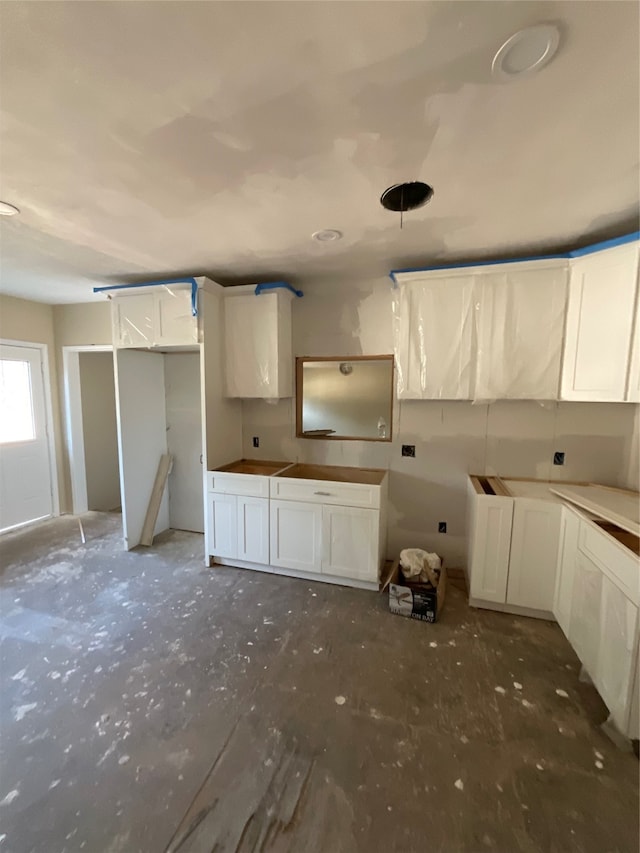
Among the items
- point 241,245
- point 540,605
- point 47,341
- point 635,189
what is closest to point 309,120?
point 241,245

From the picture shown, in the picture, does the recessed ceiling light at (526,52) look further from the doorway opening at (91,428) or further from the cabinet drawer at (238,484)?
the doorway opening at (91,428)

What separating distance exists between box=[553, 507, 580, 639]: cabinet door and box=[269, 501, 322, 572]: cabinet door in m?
1.65

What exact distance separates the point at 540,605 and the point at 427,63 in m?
2.91

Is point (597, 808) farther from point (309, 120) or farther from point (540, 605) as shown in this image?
point (309, 120)

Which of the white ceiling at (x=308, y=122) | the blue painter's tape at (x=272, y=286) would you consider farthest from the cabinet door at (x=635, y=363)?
the blue painter's tape at (x=272, y=286)

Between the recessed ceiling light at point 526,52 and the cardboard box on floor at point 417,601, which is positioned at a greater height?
the recessed ceiling light at point 526,52

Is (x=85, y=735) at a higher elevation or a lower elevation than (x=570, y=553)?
lower

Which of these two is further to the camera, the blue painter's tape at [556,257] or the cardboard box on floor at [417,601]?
the cardboard box on floor at [417,601]

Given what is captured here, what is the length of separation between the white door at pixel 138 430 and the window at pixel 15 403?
4.86 feet

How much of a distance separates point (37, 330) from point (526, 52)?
484 cm

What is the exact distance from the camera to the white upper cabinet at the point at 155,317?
294 cm

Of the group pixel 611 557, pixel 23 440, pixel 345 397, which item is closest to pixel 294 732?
pixel 611 557

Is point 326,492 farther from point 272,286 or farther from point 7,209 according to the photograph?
point 7,209

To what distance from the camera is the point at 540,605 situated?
237cm
